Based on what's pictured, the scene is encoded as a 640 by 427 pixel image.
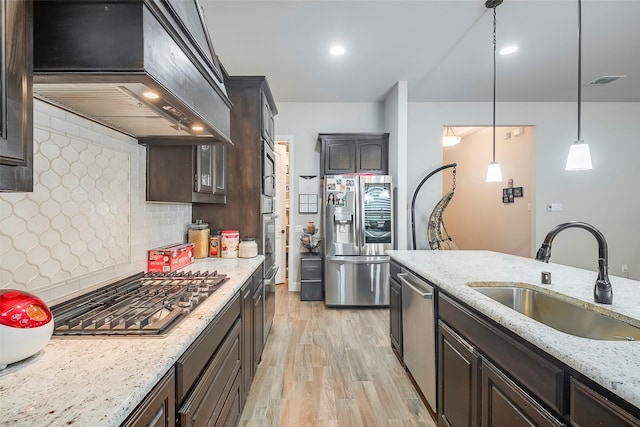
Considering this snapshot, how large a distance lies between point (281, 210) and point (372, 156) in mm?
1919

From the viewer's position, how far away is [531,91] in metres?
4.05

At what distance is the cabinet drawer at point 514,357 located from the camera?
2.79 ft

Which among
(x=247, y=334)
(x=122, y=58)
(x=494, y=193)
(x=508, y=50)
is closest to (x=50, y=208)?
(x=122, y=58)

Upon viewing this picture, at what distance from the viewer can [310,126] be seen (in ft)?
14.9

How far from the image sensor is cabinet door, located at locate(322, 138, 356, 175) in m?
4.11

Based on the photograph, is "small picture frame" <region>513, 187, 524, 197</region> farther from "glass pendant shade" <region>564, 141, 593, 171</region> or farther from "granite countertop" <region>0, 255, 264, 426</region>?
"granite countertop" <region>0, 255, 264, 426</region>

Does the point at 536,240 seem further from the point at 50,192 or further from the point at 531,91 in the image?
the point at 50,192

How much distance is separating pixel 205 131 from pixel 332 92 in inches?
117

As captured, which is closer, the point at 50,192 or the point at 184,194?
the point at 50,192

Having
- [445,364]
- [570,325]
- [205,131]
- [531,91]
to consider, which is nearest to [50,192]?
[205,131]

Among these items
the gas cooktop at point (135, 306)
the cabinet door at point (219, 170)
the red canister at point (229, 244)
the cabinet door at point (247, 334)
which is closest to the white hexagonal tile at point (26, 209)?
the gas cooktop at point (135, 306)

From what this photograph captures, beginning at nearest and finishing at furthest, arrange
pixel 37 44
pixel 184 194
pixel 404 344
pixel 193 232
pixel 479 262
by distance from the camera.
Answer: pixel 37 44, pixel 184 194, pixel 479 262, pixel 404 344, pixel 193 232

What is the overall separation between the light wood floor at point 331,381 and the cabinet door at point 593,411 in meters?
1.25

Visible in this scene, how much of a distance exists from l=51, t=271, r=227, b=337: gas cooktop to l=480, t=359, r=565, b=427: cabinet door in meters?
1.19
